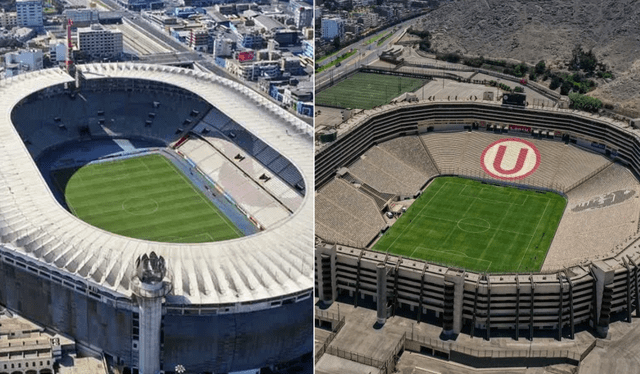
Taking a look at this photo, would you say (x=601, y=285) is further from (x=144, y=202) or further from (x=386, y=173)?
(x=144, y=202)

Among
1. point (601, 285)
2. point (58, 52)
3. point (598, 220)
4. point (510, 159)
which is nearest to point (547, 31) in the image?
point (510, 159)

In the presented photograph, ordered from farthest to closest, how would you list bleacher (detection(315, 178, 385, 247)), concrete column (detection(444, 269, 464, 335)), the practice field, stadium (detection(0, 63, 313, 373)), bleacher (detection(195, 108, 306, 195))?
1. the practice field
2. bleacher (detection(195, 108, 306, 195))
3. bleacher (detection(315, 178, 385, 247))
4. concrete column (detection(444, 269, 464, 335))
5. stadium (detection(0, 63, 313, 373))

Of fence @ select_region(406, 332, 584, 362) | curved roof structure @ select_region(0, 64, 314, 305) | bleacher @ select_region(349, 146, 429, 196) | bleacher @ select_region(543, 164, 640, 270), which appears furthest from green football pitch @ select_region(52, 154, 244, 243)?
bleacher @ select_region(543, 164, 640, 270)

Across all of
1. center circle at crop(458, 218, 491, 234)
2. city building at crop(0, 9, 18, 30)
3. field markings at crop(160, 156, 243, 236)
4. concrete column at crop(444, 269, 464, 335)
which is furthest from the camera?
city building at crop(0, 9, 18, 30)

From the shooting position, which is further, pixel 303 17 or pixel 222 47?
pixel 303 17

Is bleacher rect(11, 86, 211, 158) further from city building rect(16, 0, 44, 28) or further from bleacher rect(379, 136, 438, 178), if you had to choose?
city building rect(16, 0, 44, 28)

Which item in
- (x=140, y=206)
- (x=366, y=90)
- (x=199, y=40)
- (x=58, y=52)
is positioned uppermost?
(x=199, y=40)

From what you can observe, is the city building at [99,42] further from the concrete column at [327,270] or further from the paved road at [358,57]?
the concrete column at [327,270]

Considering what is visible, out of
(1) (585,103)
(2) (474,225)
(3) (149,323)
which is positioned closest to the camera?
(3) (149,323)
